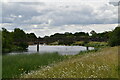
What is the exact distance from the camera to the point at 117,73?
899 centimetres

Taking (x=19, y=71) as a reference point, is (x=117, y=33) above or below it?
above

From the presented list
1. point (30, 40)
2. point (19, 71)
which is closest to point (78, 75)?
point (19, 71)

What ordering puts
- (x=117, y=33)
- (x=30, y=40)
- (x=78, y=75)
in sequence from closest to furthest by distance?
(x=78, y=75) < (x=117, y=33) < (x=30, y=40)

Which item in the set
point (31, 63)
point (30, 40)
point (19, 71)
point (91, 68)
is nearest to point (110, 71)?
point (91, 68)

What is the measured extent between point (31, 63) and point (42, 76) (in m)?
6.12

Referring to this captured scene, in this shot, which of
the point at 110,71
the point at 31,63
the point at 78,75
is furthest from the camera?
the point at 31,63

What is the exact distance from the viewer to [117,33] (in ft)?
160

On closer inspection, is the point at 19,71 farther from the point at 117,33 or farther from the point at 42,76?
the point at 117,33

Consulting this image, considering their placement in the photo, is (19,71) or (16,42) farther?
(16,42)

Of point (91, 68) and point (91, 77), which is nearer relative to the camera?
point (91, 77)

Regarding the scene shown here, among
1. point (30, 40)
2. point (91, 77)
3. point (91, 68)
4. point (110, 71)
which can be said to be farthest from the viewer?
point (30, 40)

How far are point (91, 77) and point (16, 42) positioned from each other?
2179 inches

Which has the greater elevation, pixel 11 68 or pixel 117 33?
pixel 117 33

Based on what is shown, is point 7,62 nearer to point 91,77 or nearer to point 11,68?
point 11,68
